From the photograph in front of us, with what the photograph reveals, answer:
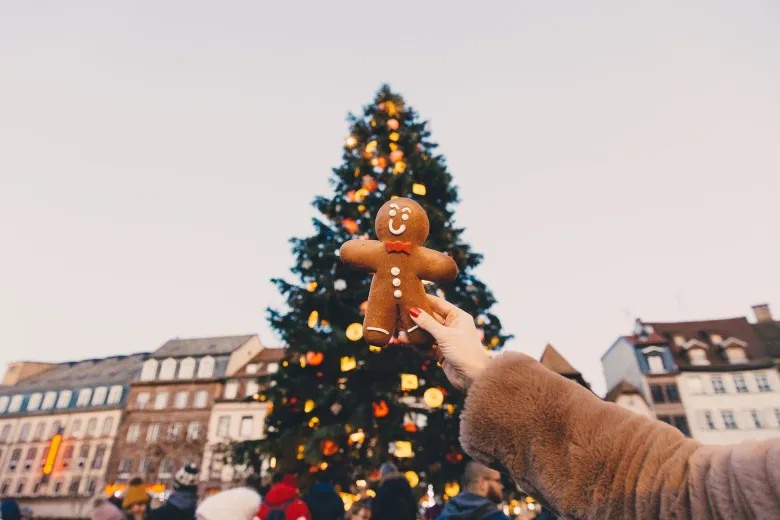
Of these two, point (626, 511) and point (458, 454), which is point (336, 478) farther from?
point (626, 511)

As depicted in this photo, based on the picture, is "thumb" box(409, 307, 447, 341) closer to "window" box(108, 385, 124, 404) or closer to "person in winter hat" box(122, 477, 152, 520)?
"person in winter hat" box(122, 477, 152, 520)

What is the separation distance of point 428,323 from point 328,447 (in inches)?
255

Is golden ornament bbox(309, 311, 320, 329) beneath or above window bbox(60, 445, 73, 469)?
beneath

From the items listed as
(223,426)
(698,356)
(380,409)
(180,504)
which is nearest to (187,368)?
(223,426)

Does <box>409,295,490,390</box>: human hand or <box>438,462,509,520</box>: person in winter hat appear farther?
<box>438,462,509,520</box>: person in winter hat

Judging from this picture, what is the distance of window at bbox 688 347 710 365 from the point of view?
98.0ft

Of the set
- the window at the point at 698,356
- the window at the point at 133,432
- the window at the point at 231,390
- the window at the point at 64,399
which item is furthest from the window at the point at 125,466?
the window at the point at 698,356

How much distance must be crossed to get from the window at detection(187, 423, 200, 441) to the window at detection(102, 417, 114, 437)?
309 inches

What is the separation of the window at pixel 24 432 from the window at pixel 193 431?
18.2 m

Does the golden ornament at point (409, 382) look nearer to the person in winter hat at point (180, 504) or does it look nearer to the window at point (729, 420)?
the person in winter hat at point (180, 504)

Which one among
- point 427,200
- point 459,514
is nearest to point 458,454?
point 459,514

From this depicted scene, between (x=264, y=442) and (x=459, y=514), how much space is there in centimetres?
572

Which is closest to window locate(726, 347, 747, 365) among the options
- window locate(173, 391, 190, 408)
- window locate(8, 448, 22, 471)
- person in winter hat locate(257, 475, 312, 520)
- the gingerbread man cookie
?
person in winter hat locate(257, 475, 312, 520)

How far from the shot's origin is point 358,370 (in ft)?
27.3
